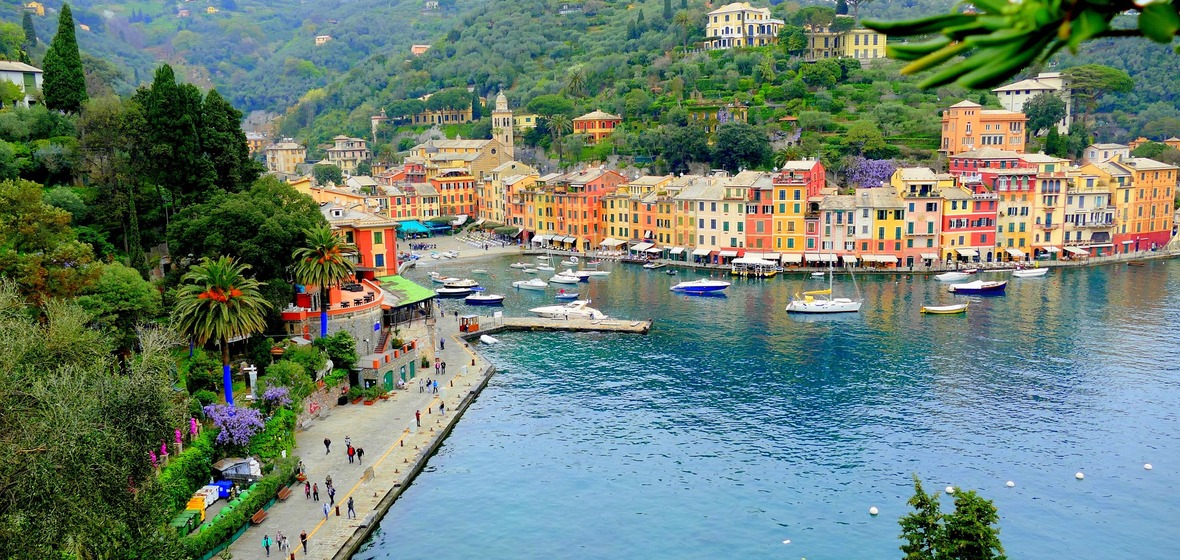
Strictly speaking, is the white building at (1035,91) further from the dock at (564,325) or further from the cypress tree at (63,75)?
the cypress tree at (63,75)

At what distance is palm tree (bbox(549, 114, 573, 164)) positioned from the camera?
138875mm

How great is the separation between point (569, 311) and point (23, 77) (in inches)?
1652

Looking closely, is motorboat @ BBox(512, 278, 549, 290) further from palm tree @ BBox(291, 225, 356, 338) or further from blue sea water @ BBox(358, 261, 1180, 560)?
palm tree @ BBox(291, 225, 356, 338)

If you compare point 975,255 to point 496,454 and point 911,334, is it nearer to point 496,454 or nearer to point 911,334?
point 911,334

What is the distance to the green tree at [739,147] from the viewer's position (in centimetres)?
11475

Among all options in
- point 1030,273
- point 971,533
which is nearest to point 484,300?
point 1030,273

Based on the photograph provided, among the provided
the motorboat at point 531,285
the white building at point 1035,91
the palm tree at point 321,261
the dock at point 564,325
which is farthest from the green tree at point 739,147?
the palm tree at point 321,261

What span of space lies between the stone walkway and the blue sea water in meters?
1.26

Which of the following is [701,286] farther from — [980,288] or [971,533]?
[971,533]

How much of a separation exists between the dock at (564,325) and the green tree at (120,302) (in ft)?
83.9

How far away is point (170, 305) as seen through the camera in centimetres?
4769

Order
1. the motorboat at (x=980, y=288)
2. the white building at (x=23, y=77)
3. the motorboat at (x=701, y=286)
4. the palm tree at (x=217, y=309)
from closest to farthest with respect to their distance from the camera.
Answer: the palm tree at (x=217, y=309)
the white building at (x=23, y=77)
the motorboat at (x=980, y=288)
the motorboat at (x=701, y=286)

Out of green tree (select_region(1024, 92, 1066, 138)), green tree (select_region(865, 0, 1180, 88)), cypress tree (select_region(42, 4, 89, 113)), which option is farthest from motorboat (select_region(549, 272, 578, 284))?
green tree (select_region(865, 0, 1180, 88))

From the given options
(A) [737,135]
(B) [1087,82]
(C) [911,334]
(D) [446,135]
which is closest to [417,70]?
(D) [446,135]
